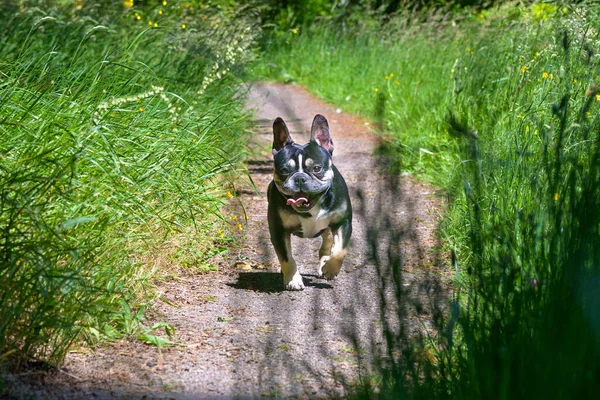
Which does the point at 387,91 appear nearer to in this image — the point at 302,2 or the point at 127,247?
the point at 127,247

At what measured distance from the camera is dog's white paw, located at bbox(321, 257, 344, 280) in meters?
5.07

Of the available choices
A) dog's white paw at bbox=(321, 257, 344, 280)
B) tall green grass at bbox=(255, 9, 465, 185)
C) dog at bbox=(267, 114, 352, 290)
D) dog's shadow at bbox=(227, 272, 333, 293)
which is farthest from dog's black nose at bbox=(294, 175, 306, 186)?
tall green grass at bbox=(255, 9, 465, 185)

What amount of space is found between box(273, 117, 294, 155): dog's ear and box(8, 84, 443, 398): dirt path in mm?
179

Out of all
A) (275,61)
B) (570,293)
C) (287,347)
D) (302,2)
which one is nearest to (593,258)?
(570,293)

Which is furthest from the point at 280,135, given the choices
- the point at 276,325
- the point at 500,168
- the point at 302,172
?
the point at 500,168

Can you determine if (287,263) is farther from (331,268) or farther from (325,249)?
(325,249)

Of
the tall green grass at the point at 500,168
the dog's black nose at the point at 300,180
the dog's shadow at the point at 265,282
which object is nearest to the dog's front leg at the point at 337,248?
→ the dog's shadow at the point at 265,282

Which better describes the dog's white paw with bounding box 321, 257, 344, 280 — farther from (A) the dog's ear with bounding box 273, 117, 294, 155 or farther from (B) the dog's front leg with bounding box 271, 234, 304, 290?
(A) the dog's ear with bounding box 273, 117, 294, 155

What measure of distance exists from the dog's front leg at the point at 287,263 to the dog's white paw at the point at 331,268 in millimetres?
172

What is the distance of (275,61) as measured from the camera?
16.8 metres

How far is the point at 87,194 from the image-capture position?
172 inches

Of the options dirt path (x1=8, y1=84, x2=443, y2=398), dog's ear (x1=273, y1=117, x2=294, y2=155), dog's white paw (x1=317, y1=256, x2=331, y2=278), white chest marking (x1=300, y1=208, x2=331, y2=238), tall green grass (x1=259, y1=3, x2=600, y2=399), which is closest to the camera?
tall green grass (x1=259, y1=3, x2=600, y2=399)

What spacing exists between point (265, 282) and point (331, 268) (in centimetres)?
46

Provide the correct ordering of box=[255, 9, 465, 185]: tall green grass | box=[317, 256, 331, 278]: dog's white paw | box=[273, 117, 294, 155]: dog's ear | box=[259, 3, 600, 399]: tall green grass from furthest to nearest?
box=[255, 9, 465, 185]: tall green grass < box=[317, 256, 331, 278]: dog's white paw < box=[273, 117, 294, 155]: dog's ear < box=[259, 3, 600, 399]: tall green grass
